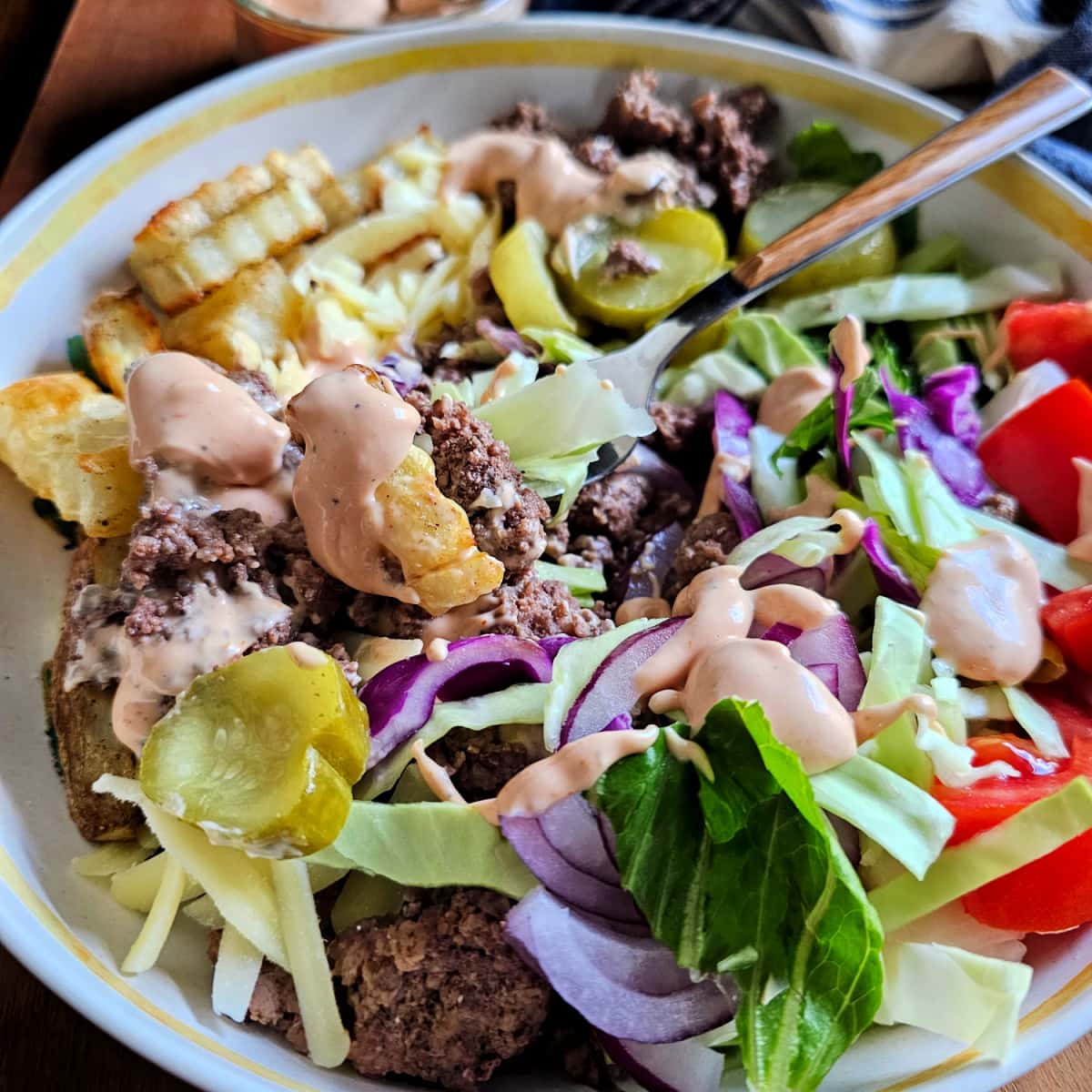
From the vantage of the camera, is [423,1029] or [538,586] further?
[538,586]

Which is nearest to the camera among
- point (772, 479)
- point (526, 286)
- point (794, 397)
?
point (772, 479)

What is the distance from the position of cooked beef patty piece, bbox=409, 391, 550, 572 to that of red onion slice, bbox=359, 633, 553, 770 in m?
0.14

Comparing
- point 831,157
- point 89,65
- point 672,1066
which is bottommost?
point 672,1066

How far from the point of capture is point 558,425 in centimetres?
179

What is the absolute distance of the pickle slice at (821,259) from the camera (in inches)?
90.4

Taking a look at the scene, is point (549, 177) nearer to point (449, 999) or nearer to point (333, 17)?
point (333, 17)

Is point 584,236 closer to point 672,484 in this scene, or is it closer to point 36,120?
point 672,484

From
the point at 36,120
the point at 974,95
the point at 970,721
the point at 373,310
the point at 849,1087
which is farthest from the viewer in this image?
the point at 974,95

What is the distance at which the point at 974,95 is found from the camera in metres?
2.72

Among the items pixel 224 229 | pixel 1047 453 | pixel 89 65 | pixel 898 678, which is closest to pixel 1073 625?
pixel 898 678

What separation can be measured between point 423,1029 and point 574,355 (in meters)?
1.25

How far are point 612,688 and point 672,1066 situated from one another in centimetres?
49

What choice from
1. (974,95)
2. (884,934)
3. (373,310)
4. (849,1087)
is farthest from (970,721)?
(974,95)

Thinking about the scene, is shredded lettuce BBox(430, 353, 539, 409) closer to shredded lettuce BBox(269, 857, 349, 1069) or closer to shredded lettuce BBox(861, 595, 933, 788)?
shredded lettuce BBox(861, 595, 933, 788)
